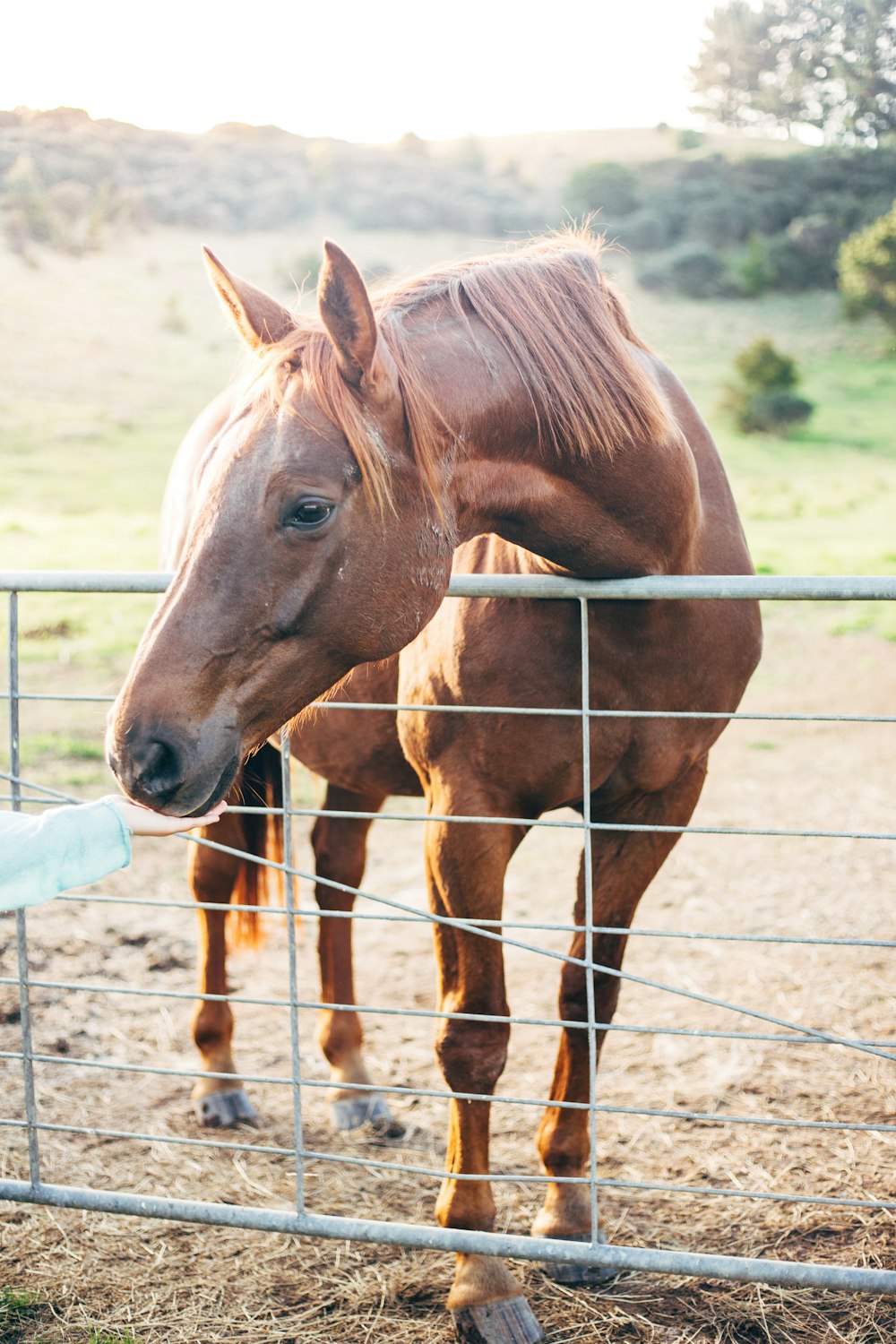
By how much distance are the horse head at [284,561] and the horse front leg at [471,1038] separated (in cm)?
66

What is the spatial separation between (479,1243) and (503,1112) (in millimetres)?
1173

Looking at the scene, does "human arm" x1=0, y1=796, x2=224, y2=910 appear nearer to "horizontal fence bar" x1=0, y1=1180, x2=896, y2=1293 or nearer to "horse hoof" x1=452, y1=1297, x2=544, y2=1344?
"horizontal fence bar" x1=0, y1=1180, x2=896, y2=1293

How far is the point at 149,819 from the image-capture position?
5.69ft

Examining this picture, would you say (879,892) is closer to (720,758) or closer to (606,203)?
(720,758)

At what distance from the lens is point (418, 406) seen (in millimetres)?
1738

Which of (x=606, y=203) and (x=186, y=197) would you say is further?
(x=606, y=203)

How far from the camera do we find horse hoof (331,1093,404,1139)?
10.4 ft

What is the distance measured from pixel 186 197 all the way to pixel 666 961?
20126 millimetres

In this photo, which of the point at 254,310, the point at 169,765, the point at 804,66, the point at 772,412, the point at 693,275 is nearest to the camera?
the point at 169,765

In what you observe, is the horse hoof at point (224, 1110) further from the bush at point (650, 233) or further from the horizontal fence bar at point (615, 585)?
the bush at point (650, 233)

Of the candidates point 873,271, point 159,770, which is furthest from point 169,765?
point 873,271

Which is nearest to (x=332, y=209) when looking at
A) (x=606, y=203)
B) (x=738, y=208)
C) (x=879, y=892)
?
(x=606, y=203)

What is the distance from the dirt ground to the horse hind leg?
108 millimetres

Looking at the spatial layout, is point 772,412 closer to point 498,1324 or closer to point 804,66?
point 804,66
